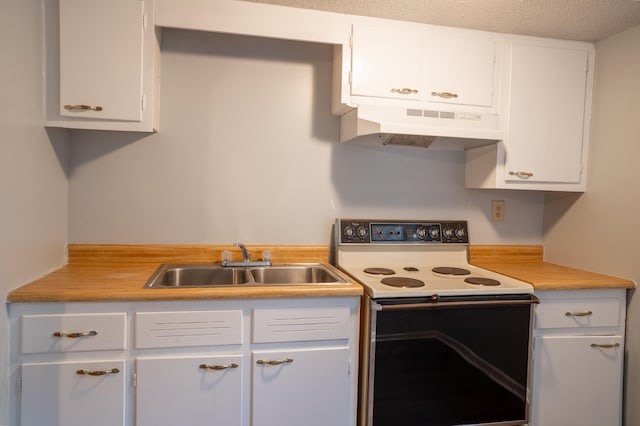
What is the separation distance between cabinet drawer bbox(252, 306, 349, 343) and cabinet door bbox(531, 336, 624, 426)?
0.99 metres

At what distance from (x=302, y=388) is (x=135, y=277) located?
2.93 ft

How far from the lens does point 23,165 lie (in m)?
1.51

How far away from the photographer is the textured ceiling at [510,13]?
177cm

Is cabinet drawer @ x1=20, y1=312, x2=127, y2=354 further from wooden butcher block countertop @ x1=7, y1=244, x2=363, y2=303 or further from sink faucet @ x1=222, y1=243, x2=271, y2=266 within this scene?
sink faucet @ x1=222, y1=243, x2=271, y2=266

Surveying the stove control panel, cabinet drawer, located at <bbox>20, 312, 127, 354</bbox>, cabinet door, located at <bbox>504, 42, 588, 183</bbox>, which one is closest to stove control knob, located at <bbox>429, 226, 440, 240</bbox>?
the stove control panel

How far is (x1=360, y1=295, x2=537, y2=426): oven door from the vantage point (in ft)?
5.41

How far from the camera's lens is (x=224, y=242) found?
2.12 m

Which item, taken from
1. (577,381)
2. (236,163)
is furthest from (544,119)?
(236,163)

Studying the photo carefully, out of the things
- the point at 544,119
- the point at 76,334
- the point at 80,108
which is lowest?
the point at 76,334

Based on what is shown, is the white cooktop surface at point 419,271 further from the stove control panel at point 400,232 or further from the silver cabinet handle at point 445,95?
the silver cabinet handle at point 445,95

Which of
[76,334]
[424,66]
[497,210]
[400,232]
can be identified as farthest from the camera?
[497,210]

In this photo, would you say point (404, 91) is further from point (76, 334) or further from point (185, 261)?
point (76, 334)

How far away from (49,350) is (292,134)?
1479 millimetres

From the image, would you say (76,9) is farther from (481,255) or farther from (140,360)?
(481,255)
